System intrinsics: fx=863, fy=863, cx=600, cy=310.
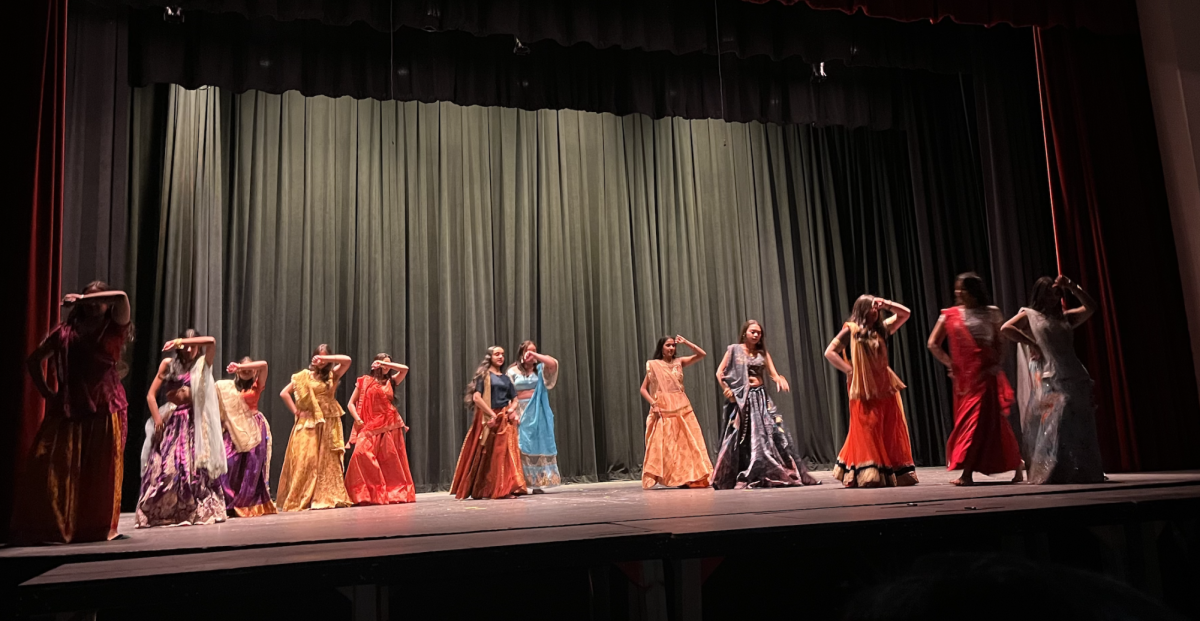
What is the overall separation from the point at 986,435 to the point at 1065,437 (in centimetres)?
49

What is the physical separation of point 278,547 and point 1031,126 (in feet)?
26.5

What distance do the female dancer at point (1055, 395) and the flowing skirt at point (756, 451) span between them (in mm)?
2139

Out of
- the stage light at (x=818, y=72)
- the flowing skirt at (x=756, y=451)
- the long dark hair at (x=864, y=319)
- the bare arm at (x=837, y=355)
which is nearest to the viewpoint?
the long dark hair at (x=864, y=319)

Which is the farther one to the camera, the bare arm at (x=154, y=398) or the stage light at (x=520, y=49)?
the stage light at (x=520, y=49)

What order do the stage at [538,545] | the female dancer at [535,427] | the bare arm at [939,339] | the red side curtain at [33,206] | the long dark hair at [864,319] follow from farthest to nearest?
1. the female dancer at [535,427]
2. the long dark hair at [864,319]
3. the bare arm at [939,339]
4. the red side curtain at [33,206]
5. the stage at [538,545]

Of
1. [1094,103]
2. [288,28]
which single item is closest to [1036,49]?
[1094,103]

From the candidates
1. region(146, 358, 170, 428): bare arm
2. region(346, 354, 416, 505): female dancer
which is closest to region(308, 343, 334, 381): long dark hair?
region(346, 354, 416, 505): female dancer

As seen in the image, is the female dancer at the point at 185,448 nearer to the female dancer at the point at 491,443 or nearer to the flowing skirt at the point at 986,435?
the female dancer at the point at 491,443

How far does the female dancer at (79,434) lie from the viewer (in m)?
4.50

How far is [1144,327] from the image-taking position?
24.6 feet

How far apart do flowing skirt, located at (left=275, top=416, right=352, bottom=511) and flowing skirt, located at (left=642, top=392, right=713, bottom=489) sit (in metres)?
2.78

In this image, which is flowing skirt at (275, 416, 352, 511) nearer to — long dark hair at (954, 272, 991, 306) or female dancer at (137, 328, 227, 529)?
female dancer at (137, 328, 227, 529)

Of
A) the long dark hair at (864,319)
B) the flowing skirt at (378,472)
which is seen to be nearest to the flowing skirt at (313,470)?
the flowing skirt at (378,472)

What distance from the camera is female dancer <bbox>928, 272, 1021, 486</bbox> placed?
227 inches
